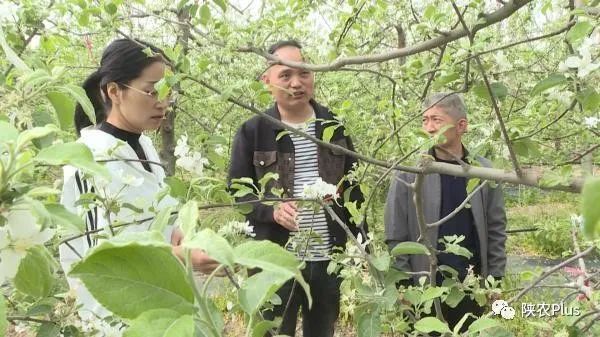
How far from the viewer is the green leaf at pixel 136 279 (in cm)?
54

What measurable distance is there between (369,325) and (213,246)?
910 millimetres

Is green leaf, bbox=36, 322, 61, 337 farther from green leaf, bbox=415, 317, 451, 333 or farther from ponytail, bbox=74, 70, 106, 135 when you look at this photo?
ponytail, bbox=74, 70, 106, 135

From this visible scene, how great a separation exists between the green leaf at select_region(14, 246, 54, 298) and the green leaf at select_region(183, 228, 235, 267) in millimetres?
349

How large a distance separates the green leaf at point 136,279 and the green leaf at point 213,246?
7 cm

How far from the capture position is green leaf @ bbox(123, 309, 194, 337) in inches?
19.9

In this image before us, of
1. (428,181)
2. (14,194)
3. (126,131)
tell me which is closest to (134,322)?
(14,194)

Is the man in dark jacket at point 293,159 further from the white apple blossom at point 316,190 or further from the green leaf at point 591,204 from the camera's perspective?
the green leaf at point 591,204

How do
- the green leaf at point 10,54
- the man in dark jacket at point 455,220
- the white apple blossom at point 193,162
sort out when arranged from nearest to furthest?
1. the green leaf at point 10,54
2. the white apple blossom at point 193,162
3. the man in dark jacket at point 455,220

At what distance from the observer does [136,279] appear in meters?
0.55

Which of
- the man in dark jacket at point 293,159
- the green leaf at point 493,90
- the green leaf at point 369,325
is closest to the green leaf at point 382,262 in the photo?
the green leaf at point 369,325

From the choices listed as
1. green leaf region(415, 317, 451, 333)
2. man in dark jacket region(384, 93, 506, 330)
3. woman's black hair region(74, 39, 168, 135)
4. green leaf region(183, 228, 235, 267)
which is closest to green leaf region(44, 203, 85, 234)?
green leaf region(183, 228, 235, 267)

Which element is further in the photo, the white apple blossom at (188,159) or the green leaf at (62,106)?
the white apple blossom at (188,159)

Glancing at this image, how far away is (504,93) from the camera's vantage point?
3.99 ft

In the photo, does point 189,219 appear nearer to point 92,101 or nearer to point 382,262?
point 382,262
